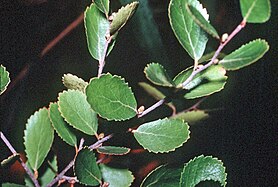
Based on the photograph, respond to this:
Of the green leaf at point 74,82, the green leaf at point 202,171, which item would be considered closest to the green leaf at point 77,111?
the green leaf at point 74,82

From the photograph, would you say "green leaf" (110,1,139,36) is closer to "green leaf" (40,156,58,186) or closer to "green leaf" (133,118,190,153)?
"green leaf" (133,118,190,153)

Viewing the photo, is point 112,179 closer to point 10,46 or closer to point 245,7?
point 245,7

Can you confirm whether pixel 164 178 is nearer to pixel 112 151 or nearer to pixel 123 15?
pixel 112 151

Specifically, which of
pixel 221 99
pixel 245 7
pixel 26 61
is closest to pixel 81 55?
pixel 26 61

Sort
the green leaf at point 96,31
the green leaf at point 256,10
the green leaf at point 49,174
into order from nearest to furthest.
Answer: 1. the green leaf at point 256,10
2. the green leaf at point 96,31
3. the green leaf at point 49,174

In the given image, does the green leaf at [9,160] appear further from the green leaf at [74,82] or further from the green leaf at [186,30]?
the green leaf at [186,30]

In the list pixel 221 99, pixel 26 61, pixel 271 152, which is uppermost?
pixel 26 61

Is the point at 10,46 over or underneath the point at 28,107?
over

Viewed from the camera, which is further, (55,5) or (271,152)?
(55,5)
